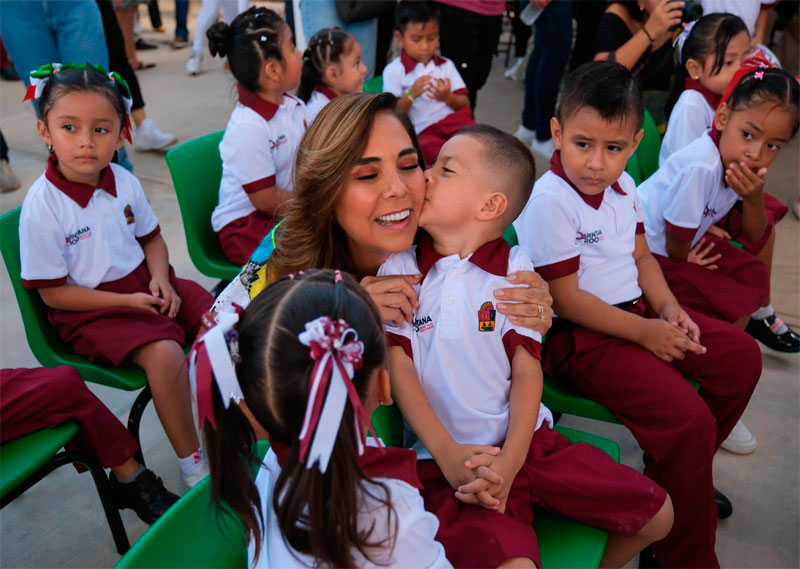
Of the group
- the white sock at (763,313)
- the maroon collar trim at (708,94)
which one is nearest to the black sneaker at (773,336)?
the white sock at (763,313)

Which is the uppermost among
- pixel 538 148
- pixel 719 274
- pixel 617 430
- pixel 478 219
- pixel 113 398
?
pixel 478 219

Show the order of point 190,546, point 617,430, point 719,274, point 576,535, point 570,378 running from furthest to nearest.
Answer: point 617,430
point 719,274
point 570,378
point 576,535
point 190,546

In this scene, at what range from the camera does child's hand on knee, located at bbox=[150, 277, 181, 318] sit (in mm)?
1921

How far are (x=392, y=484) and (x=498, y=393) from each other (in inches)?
17.7

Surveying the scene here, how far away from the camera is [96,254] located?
184cm

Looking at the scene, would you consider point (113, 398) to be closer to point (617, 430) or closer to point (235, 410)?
point (235, 410)

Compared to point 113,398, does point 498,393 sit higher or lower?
higher

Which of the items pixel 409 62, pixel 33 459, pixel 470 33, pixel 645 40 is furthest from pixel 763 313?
pixel 33 459

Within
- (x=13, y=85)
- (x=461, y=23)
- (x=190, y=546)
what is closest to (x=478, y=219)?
(x=190, y=546)

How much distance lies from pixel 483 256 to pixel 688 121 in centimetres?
151

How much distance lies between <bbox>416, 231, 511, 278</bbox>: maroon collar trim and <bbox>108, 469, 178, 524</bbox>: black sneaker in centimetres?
94

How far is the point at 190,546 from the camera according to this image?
3.02 ft

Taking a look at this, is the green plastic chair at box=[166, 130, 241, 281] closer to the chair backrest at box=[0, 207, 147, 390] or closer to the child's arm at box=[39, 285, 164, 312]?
the child's arm at box=[39, 285, 164, 312]

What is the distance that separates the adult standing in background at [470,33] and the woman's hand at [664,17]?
988mm
